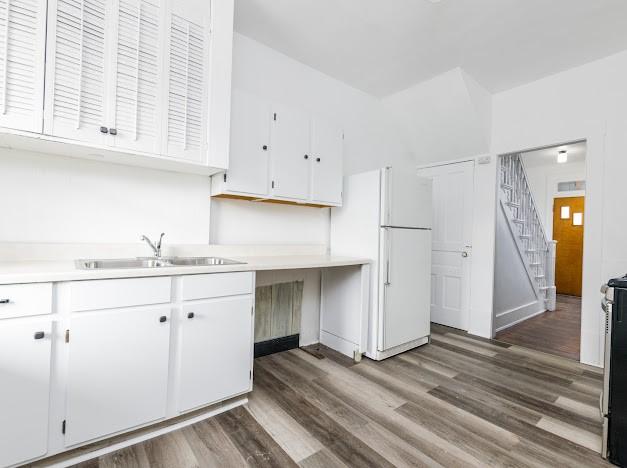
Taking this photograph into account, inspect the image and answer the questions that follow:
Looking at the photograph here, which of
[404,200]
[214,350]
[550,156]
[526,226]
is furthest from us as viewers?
[550,156]

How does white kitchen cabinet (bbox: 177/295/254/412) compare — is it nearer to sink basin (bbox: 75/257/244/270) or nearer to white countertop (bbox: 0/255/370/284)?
white countertop (bbox: 0/255/370/284)

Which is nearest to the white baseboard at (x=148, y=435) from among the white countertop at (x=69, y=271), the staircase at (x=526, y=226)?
the white countertop at (x=69, y=271)

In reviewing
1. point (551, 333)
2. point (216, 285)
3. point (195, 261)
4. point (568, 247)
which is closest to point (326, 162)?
point (195, 261)

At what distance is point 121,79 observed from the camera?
5.53 feet

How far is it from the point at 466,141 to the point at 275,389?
3.26 meters

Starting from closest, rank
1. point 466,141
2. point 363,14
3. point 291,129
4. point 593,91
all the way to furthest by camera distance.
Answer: point 363,14 < point 291,129 < point 593,91 < point 466,141

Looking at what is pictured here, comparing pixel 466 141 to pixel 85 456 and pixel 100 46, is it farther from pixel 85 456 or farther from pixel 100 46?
pixel 85 456

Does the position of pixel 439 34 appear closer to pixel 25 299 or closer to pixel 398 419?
pixel 398 419

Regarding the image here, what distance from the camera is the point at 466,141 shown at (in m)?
3.51

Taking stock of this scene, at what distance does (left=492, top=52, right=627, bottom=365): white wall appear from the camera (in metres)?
2.59

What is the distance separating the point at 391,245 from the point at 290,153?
1.18m

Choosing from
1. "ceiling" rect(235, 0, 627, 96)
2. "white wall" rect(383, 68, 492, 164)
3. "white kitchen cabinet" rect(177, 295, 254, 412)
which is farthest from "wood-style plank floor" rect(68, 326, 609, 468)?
"ceiling" rect(235, 0, 627, 96)

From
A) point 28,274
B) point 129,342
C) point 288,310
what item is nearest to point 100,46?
point 28,274

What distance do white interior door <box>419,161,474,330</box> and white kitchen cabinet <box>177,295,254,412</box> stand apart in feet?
9.01
